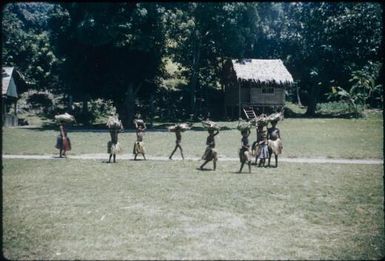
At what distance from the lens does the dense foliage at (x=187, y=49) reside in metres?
31.5

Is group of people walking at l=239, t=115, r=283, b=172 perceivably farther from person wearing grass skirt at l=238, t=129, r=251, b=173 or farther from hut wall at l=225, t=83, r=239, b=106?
hut wall at l=225, t=83, r=239, b=106

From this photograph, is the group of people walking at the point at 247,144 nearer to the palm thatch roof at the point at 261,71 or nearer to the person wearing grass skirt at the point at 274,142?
the person wearing grass skirt at the point at 274,142

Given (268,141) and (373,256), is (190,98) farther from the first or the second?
(373,256)

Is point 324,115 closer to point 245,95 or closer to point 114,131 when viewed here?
point 245,95

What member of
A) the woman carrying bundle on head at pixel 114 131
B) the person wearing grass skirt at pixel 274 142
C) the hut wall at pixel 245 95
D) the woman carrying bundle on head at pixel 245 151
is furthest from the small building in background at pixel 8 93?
the woman carrying bundle on head at pixel 245 151

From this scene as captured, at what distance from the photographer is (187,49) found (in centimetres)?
4059

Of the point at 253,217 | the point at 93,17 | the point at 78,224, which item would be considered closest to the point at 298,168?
the point at 253,217

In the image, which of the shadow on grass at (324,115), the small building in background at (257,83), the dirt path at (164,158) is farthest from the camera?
the small building in background at (257,83)

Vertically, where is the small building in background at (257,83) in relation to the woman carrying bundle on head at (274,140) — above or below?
above

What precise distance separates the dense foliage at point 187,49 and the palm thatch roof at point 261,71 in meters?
1.79

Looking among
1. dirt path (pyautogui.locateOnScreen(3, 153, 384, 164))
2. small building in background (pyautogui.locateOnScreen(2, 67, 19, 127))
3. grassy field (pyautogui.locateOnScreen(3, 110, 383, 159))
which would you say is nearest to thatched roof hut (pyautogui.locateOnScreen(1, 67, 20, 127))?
small building in background (pyautogui.locateOnScreen(2, 67, 19, 127))

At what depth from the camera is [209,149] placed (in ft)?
48.0

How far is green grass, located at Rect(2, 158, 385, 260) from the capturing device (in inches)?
281

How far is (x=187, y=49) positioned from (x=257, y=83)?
7666 mm
